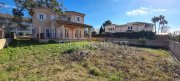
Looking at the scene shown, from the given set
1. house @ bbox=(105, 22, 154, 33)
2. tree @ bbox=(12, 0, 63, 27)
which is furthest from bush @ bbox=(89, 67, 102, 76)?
house @ bbox=(105, 22, 154, 33)

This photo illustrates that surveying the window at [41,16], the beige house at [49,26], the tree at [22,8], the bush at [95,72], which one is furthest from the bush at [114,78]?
the tree at [22,8]

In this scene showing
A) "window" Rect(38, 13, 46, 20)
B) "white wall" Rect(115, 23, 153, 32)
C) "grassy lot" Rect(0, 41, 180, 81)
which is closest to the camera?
"grassy lot" Rect(0, 41, 180, 81)

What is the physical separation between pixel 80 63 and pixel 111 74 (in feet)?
9.24

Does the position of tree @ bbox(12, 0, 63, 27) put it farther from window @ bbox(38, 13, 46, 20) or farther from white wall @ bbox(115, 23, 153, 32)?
white wall @ bbox(115, 23, 153, 32)

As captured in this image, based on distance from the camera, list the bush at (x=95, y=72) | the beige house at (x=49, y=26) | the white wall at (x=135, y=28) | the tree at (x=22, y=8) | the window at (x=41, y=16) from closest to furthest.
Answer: the bush at (x=95, y=72)
the beige house at (x=49, y=26)
the window at (x=41, y=16)
the tree at (x=22, y=8)
the white wall at (x=135, y=28)

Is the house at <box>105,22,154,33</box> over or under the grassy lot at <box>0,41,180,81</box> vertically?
over

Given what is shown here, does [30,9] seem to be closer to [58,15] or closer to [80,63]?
[58,15]

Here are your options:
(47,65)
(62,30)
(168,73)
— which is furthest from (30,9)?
(168,73)

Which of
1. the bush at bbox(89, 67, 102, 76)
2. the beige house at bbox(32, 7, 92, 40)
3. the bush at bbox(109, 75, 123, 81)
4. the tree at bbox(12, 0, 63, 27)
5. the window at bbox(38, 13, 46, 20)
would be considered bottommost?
the bush at bbox(109, 75, 123, 81)

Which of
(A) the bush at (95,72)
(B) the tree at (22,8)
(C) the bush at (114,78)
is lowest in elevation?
(C) the bush at (114,78)

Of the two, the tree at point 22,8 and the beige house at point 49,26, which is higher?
the tree at point 22,8

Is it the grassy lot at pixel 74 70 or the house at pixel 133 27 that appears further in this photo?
the house at pixel 133 27

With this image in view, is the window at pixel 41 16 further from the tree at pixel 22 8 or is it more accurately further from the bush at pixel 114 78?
the bush at pixel 114 78

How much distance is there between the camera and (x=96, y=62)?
12.6 m
